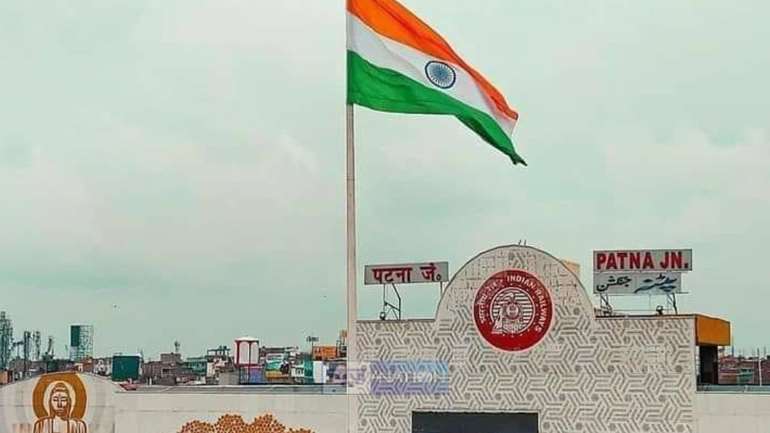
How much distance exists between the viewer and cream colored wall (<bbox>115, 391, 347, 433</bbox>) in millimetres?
26547

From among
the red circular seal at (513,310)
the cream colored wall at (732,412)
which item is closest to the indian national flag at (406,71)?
the red circular seal at (513,310)

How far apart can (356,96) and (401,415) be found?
1080 centimetres

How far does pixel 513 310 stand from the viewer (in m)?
24.6

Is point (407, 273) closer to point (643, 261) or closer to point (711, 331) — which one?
point (643, 261)

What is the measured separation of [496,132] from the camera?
17.0 m

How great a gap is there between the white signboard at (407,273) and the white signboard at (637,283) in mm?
3502

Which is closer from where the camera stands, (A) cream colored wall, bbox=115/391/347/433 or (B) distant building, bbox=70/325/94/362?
(A) cream colored wall, bbox=115/391/347/433

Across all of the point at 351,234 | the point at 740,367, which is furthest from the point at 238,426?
the point at 740,367

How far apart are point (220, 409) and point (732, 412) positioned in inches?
450

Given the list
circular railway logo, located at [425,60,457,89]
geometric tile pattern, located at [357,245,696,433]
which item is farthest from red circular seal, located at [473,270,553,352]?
circular railway logo, located at [425,60,457,89]

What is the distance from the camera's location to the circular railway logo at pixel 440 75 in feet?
54.9

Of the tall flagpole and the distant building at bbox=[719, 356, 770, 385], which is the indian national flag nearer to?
the tall flagpole

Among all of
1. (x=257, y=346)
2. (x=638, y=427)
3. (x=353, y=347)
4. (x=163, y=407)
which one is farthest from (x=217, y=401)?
(x=353, y=347)

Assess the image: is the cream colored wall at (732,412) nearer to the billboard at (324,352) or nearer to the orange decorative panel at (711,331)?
the orange decorative panel at (711,331)
